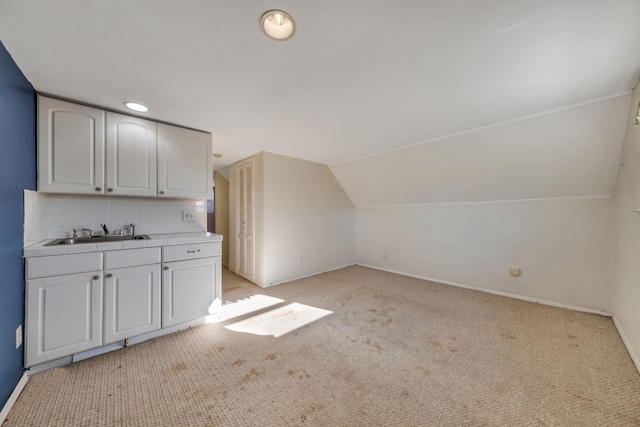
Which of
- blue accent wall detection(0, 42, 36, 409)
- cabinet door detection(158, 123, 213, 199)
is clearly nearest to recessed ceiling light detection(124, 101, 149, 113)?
cabinet door detection(158, 123, 213, 199)

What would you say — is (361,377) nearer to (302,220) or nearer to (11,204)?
(11,204)

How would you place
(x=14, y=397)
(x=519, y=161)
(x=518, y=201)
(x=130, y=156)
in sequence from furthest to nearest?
1. (x=518, y=201)
2. (x=519, y=161)
3. (x=130, y=156)
4. (x=14, y=397)

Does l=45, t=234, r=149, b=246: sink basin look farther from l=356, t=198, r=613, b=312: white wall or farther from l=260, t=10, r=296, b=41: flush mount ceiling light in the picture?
l=356, t=198, r=613, b=312: white wall

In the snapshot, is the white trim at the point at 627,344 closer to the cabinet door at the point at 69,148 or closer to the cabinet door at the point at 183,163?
the cabinet door at the point at 183,163

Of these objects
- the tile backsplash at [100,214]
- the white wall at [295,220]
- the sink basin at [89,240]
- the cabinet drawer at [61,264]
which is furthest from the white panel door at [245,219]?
the cabinet drawer at [61,264]

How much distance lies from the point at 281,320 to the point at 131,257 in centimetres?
157

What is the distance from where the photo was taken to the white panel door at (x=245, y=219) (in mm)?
3888

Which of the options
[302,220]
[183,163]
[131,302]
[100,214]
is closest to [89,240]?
[100,214]

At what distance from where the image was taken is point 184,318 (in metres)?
2.30

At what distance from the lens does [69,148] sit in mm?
1959

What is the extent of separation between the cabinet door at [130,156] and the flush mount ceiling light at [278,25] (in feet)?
6.11

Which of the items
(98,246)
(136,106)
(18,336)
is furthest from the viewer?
(136,106)

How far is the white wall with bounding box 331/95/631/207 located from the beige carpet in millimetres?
1583

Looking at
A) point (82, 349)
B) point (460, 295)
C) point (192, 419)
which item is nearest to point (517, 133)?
point (460, 295)
